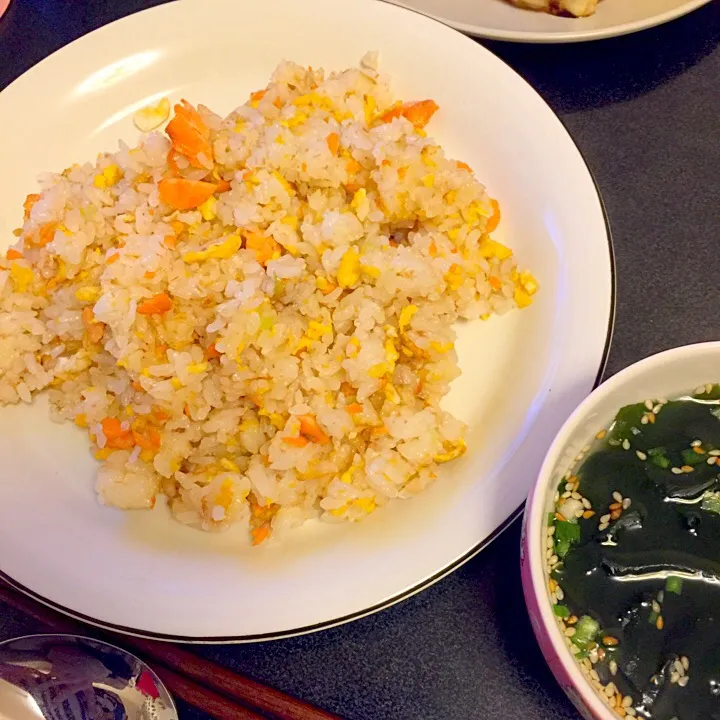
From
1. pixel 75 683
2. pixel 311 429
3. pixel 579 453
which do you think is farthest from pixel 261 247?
pixel 75 683

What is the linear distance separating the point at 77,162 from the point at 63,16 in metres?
0.68

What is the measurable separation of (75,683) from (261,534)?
1.52 feet

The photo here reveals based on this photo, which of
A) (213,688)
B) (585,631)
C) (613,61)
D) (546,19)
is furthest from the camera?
(613,61)

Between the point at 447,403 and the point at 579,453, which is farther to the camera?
the point at 447,403

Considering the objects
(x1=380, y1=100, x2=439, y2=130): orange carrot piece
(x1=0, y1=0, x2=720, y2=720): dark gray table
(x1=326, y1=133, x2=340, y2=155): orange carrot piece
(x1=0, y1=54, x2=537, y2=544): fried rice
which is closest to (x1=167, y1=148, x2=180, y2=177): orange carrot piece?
(x1=0, y1=54, x2=537, y2=544): fried rice

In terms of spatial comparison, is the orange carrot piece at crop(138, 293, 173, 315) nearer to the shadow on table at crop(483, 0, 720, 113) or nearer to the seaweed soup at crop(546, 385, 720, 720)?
the seaweed soup at crop(546, 385, 720, 720)

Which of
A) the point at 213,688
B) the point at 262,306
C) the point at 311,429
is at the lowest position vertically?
the point at 213,688

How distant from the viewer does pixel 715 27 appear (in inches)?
78.8

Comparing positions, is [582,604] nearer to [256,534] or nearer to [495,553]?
[495,553]

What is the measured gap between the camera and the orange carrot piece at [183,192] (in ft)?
5.40

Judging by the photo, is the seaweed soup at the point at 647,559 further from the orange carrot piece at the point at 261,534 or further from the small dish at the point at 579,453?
the orange carrot piece at the point at 261,534

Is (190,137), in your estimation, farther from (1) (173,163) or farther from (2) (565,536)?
(2) (565,536)

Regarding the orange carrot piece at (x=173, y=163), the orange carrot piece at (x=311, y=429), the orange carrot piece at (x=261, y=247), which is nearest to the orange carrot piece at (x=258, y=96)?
the orange carrot piece at (x=173, y=163)

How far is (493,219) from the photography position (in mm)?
1661
